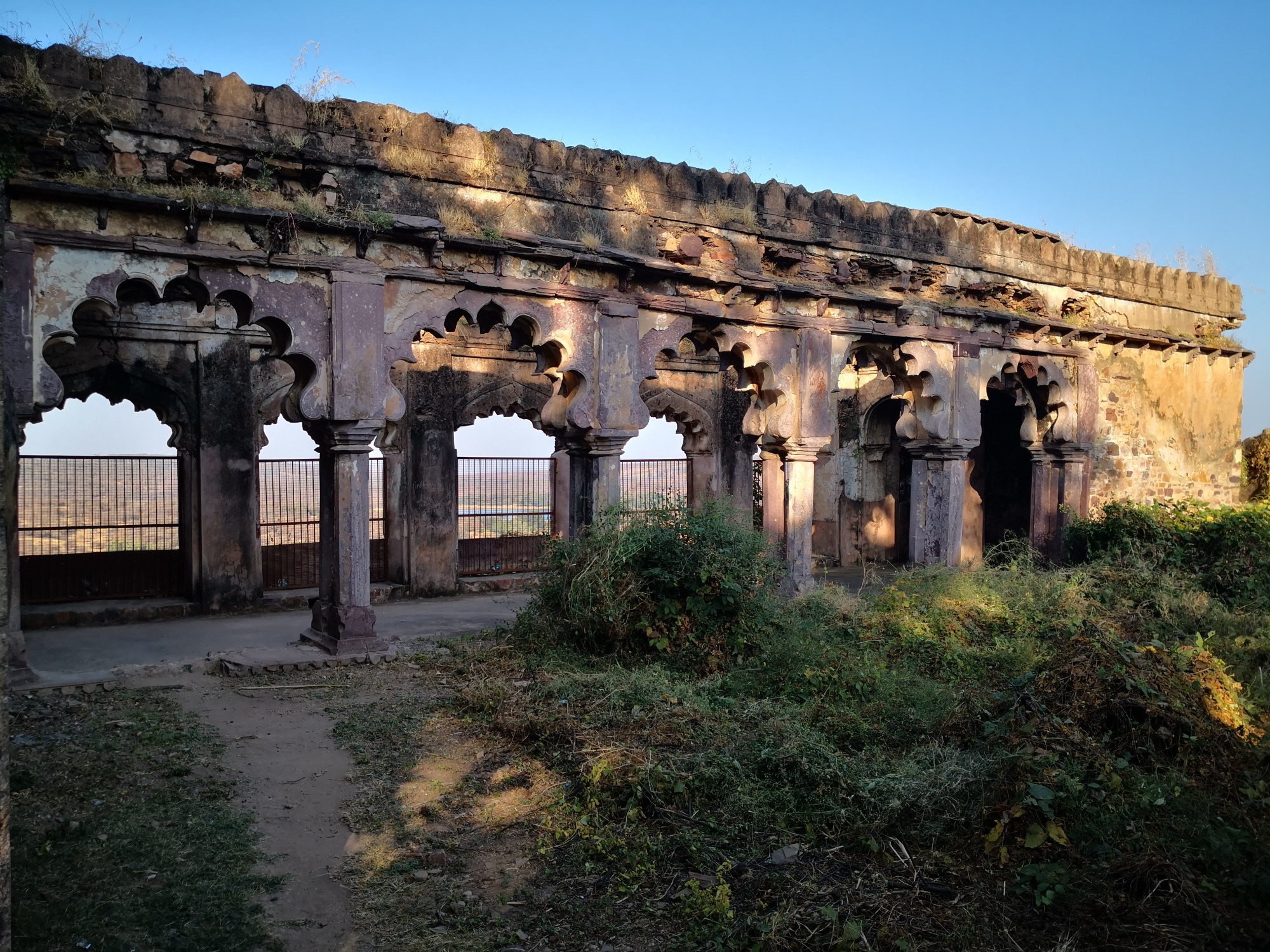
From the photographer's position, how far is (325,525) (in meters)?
8.44

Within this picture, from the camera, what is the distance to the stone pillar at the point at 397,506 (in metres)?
12.3

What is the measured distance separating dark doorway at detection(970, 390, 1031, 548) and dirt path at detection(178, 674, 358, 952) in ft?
40.4

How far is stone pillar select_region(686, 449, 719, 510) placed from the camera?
15.1 metres

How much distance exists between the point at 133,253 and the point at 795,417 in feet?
22.4

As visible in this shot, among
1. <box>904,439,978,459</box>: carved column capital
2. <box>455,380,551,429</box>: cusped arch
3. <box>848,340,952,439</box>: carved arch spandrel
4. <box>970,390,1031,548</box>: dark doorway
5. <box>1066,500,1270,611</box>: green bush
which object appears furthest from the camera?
<box>970,390,1031,548</box>: dark doorway

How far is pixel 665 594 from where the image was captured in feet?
25.0

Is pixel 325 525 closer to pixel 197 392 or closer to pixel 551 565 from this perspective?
pixel 551 565

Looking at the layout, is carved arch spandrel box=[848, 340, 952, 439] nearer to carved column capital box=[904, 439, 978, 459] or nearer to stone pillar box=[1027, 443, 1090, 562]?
carved column capital box=[904, 439, 978, 459]

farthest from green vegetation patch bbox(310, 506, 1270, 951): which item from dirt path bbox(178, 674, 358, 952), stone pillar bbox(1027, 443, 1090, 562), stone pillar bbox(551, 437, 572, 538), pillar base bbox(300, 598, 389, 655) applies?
stone pillar bbox(551, 437, 572, 538)

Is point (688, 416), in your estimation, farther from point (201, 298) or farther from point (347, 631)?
point (201, 298)

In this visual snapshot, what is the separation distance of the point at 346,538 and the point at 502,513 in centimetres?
642

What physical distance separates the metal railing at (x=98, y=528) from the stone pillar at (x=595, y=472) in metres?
5.16

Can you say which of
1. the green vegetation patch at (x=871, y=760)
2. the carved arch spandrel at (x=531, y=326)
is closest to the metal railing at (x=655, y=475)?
the carved arch spandrel at (x=531, y=326)

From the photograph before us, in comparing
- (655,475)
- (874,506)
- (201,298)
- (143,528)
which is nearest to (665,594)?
(201,298)
